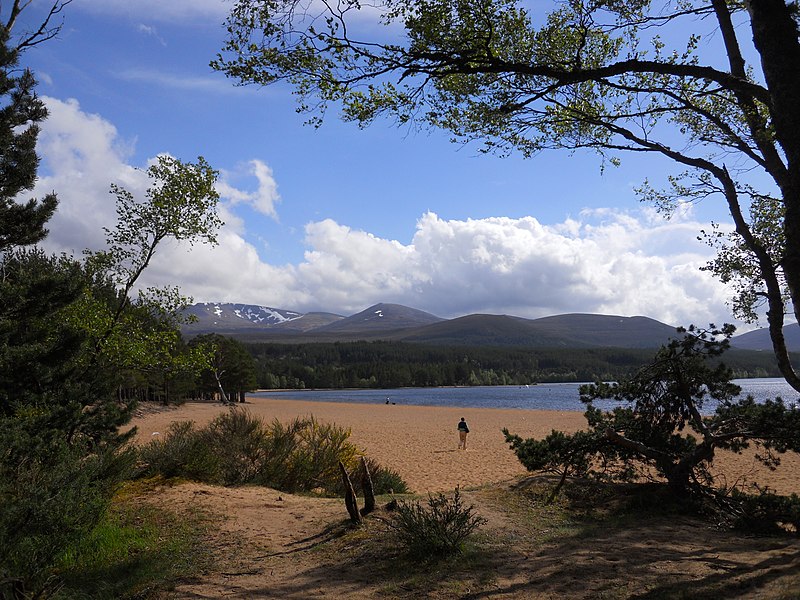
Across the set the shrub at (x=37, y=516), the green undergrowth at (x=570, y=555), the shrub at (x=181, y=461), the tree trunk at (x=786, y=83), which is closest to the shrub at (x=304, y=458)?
the shrub at (x=181, y=461)

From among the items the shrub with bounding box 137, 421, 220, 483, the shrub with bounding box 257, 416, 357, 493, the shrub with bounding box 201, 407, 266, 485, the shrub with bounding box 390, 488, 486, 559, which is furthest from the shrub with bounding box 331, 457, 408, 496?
the shrub with bounding box 390, 488, 486, 559

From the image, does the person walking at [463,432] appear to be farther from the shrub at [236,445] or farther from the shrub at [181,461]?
the shrub at [181,461]

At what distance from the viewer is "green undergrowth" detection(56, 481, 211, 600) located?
16.6 ft

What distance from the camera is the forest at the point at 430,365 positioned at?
5571 inches

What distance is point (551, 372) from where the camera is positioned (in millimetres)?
159750

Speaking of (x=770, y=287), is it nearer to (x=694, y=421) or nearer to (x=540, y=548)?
(x=694, y=421)

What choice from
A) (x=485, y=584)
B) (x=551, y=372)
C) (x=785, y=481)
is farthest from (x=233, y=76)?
(x=551, y=372)

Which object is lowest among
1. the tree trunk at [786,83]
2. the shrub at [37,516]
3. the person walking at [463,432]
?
the person walking at [463,432]

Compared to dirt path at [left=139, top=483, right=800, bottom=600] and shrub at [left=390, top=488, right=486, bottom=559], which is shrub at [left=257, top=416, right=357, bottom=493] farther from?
shrub at [left=390, top=488, right=486, bottom=559]

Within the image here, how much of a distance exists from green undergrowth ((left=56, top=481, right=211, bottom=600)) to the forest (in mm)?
115418

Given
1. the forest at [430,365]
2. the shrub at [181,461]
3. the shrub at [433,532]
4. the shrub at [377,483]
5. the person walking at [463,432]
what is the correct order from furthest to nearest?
the forest at [430,365] < the person walking at [463,432] < the shrub at [377,483] < the shrub at [181,461] < the shrub at [433,532]

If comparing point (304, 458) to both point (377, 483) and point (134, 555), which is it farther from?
point (134, 555)

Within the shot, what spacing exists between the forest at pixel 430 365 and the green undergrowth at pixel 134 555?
115m

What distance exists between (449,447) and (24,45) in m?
18.9
